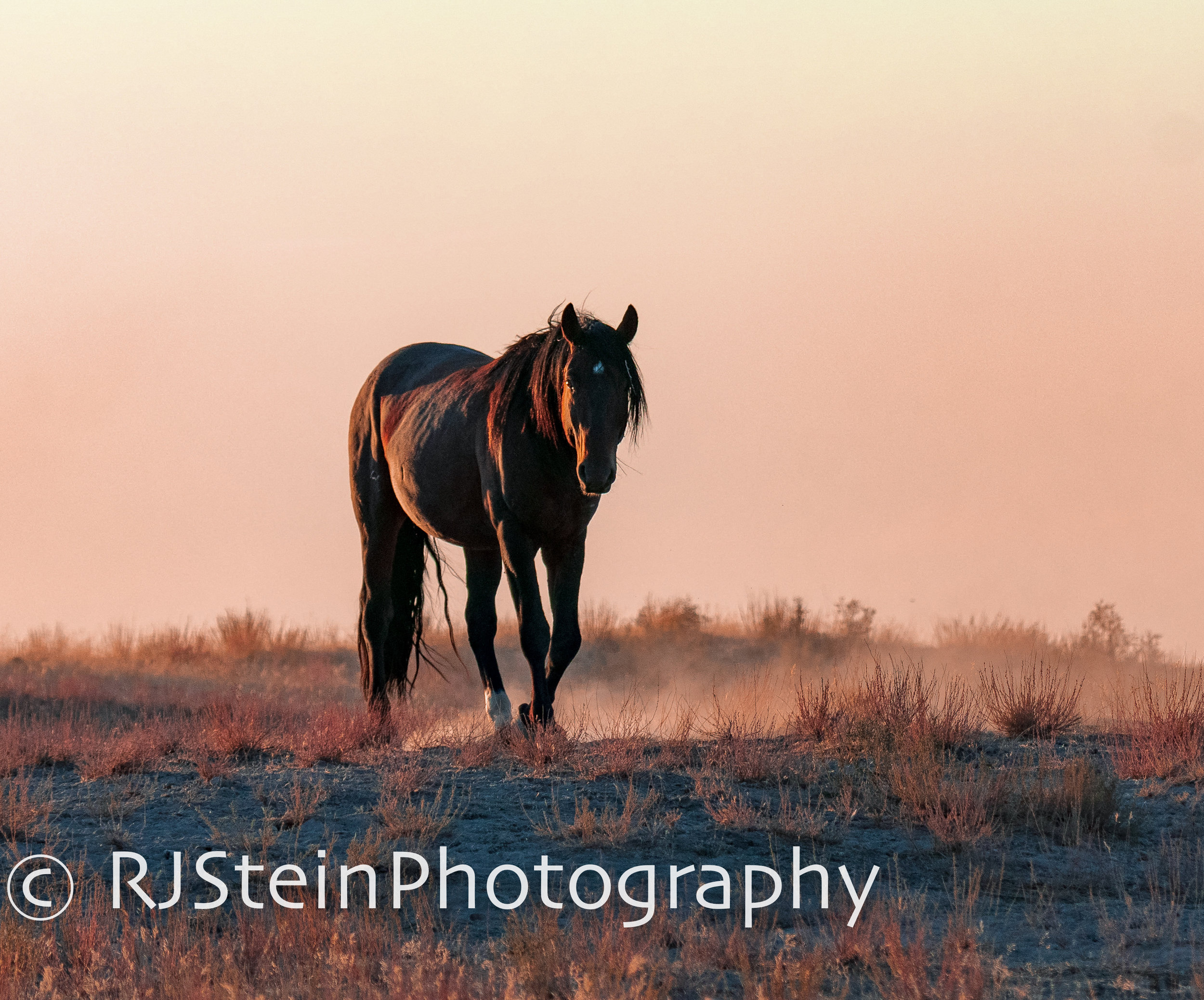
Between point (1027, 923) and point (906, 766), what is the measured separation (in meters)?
1.79

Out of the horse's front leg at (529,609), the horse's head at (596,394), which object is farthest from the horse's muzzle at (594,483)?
the horse's front leg at (529,609)

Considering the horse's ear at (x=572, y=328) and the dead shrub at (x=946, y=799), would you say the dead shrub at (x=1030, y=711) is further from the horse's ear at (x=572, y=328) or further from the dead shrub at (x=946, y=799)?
the horse's ear at (x=572, y=328)

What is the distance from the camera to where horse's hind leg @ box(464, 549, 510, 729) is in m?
10.6

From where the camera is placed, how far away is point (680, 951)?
210 inches

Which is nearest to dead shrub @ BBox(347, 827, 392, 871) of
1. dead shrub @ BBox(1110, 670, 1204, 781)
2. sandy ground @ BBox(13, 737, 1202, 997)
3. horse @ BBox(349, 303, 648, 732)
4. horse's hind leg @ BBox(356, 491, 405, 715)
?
sandy ground @ BBox(13, 737, 1202, 997)

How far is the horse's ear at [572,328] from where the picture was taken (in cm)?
866

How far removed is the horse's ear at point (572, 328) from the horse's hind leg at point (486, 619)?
2.47 m

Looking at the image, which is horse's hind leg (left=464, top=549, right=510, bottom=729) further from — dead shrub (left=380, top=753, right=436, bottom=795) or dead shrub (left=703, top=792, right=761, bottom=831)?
dead shrub (left=703, top=792, right=761, bottom=831)

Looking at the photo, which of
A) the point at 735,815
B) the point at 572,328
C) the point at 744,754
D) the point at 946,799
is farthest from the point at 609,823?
the point at 572,328

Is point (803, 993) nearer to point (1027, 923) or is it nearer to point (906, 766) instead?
point (1027, 923)

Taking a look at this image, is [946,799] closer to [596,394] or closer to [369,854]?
[369,854]

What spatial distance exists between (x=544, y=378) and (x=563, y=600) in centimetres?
157

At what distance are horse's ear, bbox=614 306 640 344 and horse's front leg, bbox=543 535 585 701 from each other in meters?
1.54

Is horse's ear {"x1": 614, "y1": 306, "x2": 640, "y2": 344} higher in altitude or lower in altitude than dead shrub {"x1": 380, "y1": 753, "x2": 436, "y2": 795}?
higher
